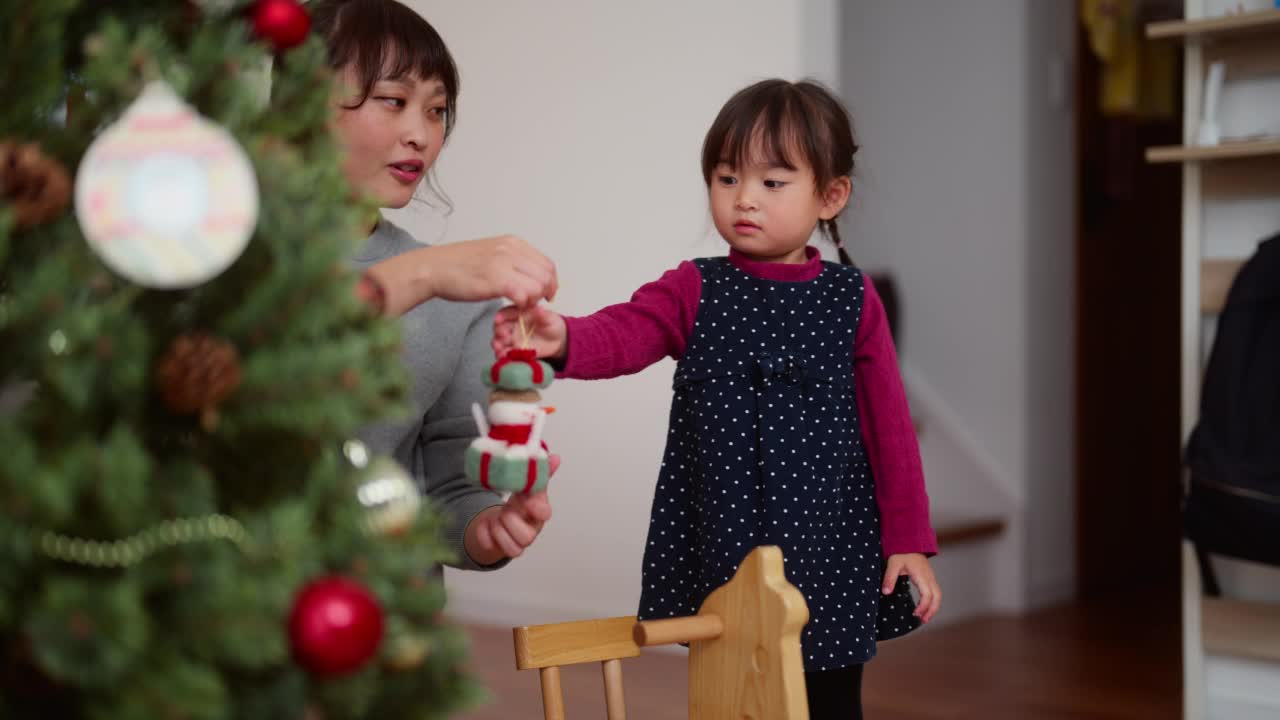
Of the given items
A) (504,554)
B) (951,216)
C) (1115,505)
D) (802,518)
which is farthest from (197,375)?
(1115,505)

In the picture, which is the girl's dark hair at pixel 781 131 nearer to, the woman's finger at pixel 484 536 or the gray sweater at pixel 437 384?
the gray sweater at pixel 437 384

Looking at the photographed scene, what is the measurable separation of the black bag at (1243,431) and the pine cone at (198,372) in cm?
203

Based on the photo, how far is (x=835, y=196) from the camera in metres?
1.49

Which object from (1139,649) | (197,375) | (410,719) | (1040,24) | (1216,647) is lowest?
(1139,649)

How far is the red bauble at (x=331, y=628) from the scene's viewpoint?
1.57 ft

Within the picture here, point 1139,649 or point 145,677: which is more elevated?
point 145,677

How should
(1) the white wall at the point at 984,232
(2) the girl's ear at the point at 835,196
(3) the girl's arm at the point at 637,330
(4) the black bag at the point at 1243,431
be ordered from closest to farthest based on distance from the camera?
(3) the girl's arm at the point at 637,330 < (2) the girl's ear at the point at 835,196 < (4) the black bag at the point at 1243,431 < (1) the white wall at the point at 984,232

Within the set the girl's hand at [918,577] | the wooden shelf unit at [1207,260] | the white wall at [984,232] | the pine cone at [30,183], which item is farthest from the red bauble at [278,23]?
the white wall at [984,232]

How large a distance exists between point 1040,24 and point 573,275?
1800mm

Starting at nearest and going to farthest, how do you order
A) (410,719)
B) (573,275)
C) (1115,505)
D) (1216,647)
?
1. (410,719)
2. (1216,647)
3. (573,275)
4. (1115,505)

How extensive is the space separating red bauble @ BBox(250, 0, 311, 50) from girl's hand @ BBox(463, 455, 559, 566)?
43cm

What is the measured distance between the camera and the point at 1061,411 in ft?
13.6

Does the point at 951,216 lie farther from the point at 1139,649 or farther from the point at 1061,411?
the point at 1139,649

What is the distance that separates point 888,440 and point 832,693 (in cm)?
29
